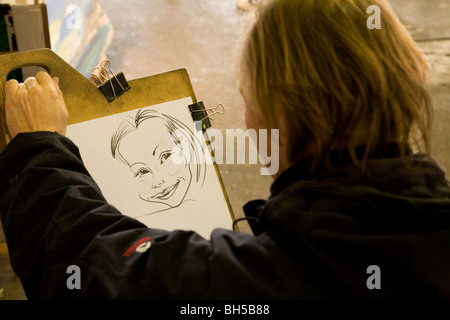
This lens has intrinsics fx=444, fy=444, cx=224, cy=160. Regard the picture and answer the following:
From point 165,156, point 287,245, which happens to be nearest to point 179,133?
point 165,156

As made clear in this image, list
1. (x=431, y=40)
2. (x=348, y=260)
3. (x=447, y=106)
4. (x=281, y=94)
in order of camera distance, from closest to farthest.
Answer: (x=348, y=260)
(x=281, y=94)
(x=447, y=106)
(x=431, y=40)

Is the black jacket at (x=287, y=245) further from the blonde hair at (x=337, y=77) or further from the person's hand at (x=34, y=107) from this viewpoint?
the person's hand at (x=34, y=107)

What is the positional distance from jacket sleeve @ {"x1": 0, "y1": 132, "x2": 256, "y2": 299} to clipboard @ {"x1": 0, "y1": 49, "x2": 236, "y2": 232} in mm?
224

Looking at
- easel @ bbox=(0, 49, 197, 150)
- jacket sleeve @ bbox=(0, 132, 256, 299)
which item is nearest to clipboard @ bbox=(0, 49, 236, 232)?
easel @ bbox=(0, 49, 197, 150)

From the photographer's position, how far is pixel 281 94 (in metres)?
0.68

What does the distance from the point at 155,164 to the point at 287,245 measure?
→ 1.89 feet

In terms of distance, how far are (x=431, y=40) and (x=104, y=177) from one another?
3.07 m

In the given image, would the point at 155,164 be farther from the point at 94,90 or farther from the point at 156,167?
the point at 94,90

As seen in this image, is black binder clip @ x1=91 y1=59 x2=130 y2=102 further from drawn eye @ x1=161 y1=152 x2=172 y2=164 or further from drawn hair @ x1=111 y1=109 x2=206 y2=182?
drawn eye @ x1=161 y1=152 x2=172 y2=164

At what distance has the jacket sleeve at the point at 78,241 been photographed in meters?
0.63

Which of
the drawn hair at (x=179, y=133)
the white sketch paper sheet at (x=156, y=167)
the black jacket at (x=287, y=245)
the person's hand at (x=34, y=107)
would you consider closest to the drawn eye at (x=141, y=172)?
the white sketch paper sheet at (x=156, y=167)

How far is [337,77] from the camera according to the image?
649 mm

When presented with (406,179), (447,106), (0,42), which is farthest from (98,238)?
(447,106)
